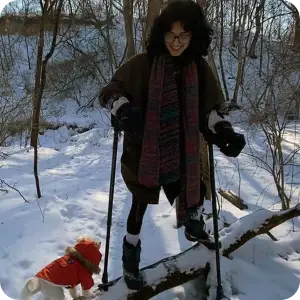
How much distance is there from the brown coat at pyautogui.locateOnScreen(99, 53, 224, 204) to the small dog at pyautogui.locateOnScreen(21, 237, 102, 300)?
19.8 inches

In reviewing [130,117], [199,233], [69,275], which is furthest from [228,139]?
[69,275]

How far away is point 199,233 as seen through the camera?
2.55m

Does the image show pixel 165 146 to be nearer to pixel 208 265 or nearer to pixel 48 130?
pixel 208 265

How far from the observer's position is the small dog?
2.05 meters

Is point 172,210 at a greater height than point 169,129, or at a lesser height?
lesser

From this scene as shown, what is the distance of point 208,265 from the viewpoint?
8.13ft

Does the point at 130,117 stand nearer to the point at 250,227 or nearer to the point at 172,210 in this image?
the point at 250,227

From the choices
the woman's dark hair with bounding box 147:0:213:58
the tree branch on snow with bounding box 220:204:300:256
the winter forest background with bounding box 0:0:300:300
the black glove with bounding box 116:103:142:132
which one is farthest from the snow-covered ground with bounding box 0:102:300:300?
the woman's dark hair with bounding box 147:0:213:58

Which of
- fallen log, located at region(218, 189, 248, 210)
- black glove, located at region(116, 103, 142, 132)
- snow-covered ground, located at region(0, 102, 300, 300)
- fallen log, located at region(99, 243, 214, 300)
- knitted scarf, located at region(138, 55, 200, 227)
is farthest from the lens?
fallen log, located at region(218, 189, 248, 210)

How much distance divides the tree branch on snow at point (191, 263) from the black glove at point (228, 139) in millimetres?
851

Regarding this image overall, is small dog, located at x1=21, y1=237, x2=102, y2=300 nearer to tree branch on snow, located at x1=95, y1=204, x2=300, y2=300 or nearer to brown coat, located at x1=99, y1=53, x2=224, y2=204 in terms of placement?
tree branch on snow, located at x1=95, y1=204, x2=300, y2=300

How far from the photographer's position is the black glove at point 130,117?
6.19ft

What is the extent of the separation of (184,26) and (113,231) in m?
2.29

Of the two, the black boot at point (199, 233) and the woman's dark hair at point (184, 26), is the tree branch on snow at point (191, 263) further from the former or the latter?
the woman's dark hair at point (184, 26)
